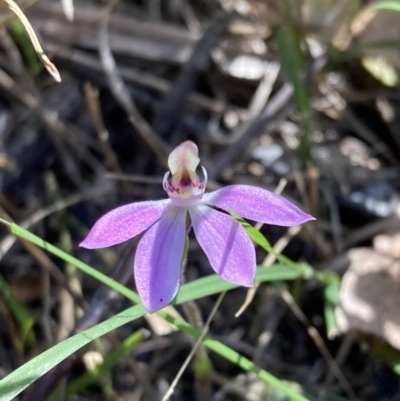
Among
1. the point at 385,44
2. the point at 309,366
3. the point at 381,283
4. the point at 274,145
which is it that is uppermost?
the point at 385,44

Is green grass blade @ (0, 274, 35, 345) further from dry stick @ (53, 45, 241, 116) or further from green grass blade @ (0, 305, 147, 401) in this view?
dry stick @ (53, 45, 241, 116)

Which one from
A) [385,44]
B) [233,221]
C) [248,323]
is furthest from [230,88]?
[233,221]

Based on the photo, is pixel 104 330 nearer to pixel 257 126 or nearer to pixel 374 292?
pixel 374 292

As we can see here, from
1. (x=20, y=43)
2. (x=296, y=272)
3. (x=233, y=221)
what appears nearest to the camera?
(x=233, y=221)

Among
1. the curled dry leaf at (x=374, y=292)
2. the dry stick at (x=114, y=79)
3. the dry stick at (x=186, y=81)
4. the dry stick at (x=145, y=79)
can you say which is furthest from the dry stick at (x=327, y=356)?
the dry stick at (x=145, y=79)

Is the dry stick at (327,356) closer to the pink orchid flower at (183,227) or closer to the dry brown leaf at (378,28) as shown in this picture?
the pink orchid flower at (183,227)

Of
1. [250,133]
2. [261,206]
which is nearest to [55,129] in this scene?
[250,133]

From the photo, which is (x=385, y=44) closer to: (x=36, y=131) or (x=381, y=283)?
(x=381, y=283)
